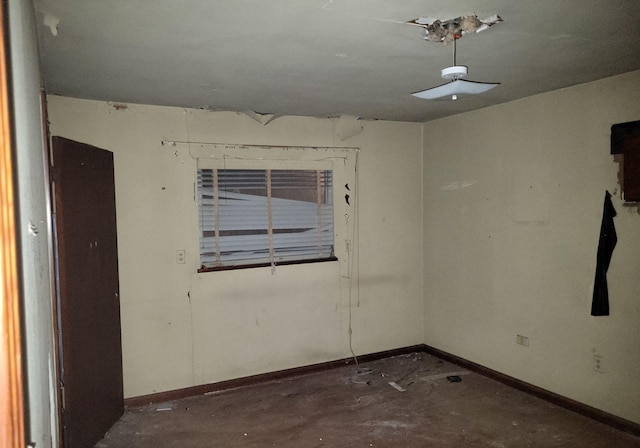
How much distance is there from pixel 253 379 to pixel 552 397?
249 centimetres

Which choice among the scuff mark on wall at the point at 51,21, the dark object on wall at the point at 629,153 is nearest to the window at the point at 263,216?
the scuff mark on wall at the point at 51,21

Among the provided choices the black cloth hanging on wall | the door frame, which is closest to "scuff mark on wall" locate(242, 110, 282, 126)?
the black cloth hanging on wall

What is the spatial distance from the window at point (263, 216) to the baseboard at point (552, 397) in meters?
1.62

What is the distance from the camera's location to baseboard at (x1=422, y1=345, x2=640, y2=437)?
10.2 ft

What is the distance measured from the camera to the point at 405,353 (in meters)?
4.84

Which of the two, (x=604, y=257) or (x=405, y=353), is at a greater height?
(x=604, y=257)

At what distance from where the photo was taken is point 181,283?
3.83 metres

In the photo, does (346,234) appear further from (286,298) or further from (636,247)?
(636,247)

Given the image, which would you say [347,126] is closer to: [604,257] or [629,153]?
[629,153]

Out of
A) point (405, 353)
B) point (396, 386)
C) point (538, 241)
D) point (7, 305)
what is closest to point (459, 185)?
point (538, 241)

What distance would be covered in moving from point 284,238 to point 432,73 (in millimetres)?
2040

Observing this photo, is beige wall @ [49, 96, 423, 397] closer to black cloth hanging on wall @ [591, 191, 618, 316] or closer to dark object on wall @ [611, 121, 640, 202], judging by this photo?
black cloth hanging on wall @ [591, 191, 618, 316]

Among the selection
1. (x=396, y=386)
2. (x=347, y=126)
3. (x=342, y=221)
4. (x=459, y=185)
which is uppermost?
(x=347, y=126)

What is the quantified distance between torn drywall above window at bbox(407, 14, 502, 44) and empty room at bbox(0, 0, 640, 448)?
0.02m
